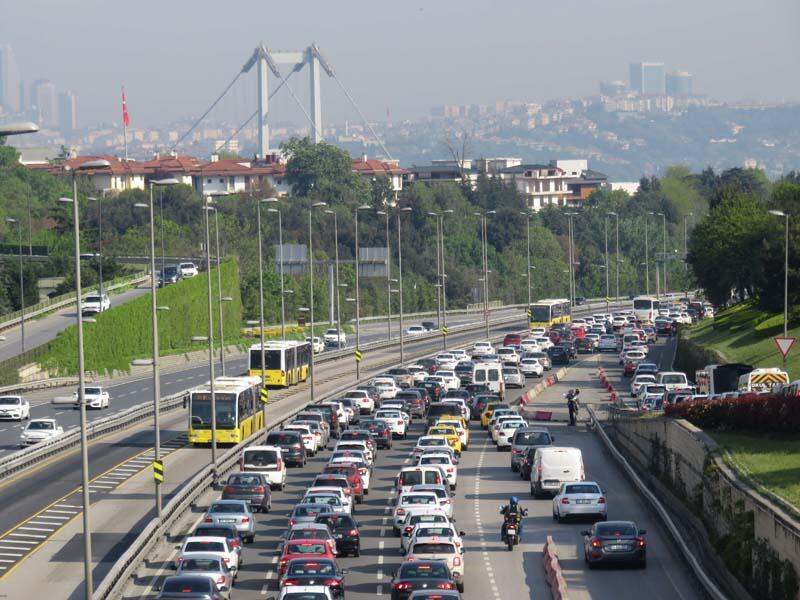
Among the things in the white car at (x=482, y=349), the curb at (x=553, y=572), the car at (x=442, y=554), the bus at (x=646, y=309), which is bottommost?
the curb at (x=553, y=572)

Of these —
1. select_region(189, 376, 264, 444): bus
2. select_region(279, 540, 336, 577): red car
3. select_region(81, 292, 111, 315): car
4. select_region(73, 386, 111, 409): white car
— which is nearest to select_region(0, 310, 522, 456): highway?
select_region(73, 386, 111, 409): white car

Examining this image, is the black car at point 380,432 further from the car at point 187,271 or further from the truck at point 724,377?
the car at point 187,271

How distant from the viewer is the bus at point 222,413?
200 feet

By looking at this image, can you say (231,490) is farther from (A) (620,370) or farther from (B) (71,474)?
(A) (620,370)

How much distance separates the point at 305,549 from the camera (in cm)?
3659

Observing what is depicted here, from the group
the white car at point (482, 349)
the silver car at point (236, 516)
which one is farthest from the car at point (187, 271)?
the silver car at point (236, 516)

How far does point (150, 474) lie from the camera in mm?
54938

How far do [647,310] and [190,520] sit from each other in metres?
99.2

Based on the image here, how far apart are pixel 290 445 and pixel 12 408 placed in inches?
839

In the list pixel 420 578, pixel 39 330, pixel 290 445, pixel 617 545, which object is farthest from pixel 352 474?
pixel 39 330

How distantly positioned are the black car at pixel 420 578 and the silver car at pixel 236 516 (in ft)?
28.9

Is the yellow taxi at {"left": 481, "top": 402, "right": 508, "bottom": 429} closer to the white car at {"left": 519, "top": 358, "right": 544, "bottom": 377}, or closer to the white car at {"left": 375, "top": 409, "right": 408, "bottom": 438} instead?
the white car at {"left": 375, "top": 409, "right": 408, "bottom": 438}

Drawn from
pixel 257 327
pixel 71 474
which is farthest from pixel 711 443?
pixel 257 327

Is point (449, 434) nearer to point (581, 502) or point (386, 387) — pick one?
point (581, 502)
